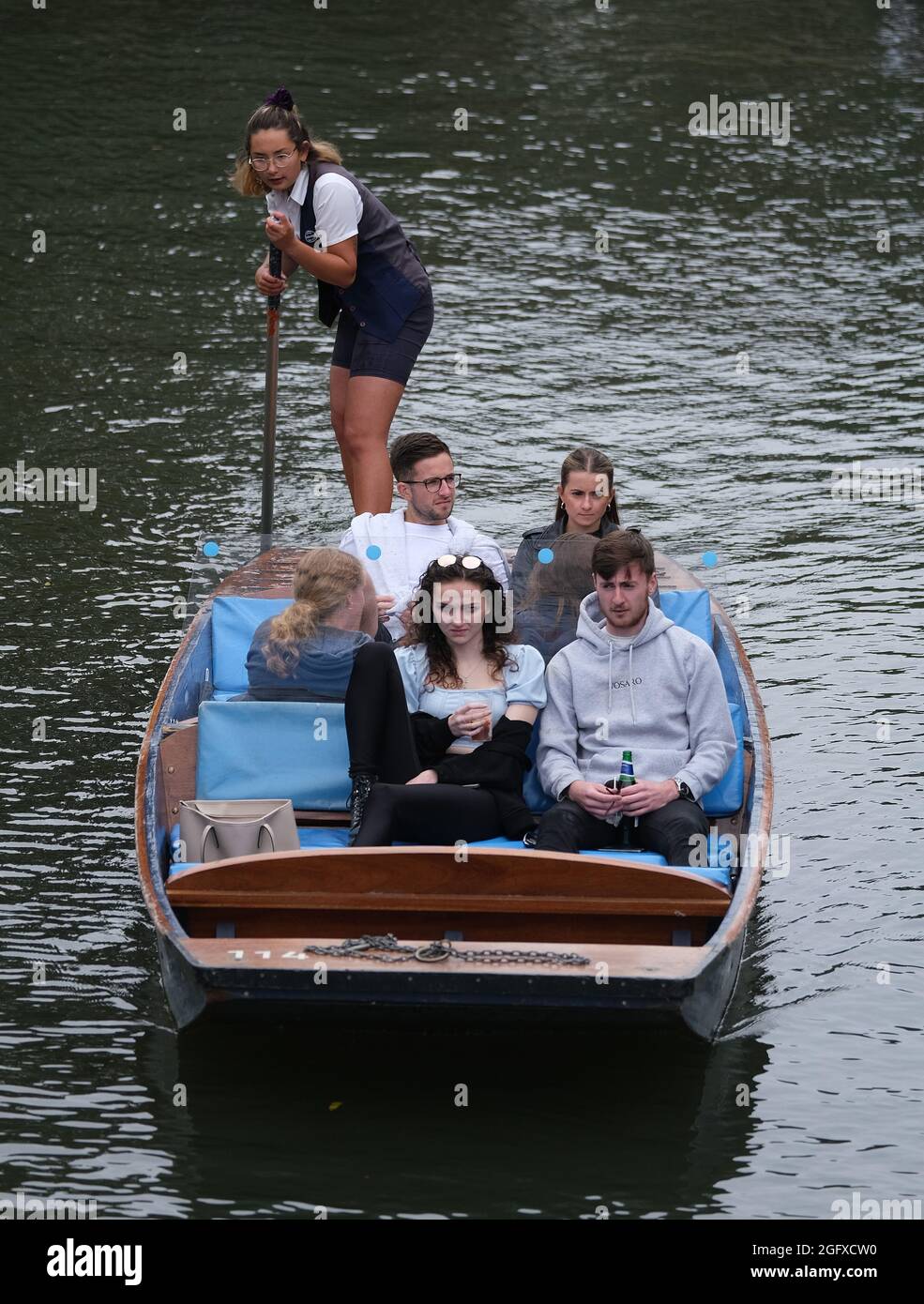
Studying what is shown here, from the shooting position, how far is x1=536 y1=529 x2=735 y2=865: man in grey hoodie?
5.86 metres

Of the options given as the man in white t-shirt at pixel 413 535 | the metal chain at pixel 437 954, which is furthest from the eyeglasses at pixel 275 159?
the metal chain at pixel 437 954

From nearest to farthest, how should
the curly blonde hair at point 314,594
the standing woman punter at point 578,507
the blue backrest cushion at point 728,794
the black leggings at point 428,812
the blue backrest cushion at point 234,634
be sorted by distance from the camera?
the black leggings at point 428,812 < the curly blonde hair at point 314,594 < the blue backrest cushion at point 728,794 < the standing woman punter at point 578,507 < the blue backrest cushion at point 234,634

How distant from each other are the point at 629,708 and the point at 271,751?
43.0 inches

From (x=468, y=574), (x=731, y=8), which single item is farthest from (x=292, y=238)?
(x=731, y=8)

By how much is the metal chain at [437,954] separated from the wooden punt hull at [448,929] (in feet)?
0.06

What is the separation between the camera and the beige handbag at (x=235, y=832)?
220 inches

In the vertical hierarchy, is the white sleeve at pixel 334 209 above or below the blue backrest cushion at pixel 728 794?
above

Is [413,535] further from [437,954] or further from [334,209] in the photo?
[437,954]

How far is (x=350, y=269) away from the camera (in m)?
7.61

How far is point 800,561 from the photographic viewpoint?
377 inches

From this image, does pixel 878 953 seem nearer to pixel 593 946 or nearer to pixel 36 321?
pixel 593 946

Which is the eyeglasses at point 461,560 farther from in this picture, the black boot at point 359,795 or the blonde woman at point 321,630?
the black boot at point 359,795

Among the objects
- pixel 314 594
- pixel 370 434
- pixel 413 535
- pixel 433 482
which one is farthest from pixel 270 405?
pixel 314 594
